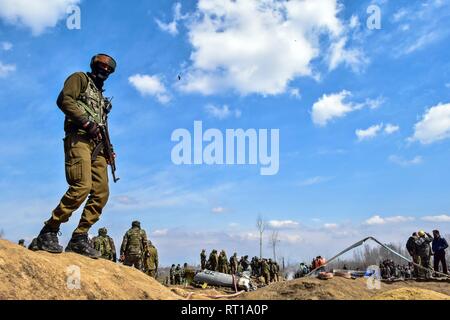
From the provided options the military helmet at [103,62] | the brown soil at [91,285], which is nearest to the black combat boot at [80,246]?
the brown soil at [91,285]

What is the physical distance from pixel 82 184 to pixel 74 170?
0.59 feet

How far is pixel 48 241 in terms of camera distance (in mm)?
4730

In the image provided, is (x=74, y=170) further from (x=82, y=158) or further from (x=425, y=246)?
(x=425, y=246)

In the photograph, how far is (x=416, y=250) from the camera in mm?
15336

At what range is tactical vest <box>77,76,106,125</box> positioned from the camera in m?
5.14

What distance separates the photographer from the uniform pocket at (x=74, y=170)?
476 cm

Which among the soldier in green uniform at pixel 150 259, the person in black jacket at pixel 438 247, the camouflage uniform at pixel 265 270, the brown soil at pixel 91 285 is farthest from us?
the camouflage uniform at pixel 265 270

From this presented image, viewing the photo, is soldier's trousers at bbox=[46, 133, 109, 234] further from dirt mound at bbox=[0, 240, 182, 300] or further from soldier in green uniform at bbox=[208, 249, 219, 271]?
soldier in green uniform at bbox=[208, 249, 219, 271]

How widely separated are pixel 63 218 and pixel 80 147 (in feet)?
2.68

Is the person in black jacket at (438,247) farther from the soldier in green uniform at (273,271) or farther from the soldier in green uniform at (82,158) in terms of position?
the soldier in green uniform at (273,271)

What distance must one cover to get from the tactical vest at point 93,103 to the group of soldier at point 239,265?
21.2 metres

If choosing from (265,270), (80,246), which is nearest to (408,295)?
(80,246)
